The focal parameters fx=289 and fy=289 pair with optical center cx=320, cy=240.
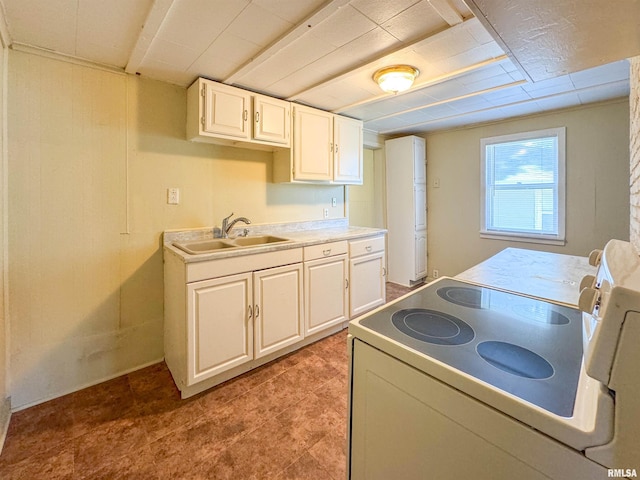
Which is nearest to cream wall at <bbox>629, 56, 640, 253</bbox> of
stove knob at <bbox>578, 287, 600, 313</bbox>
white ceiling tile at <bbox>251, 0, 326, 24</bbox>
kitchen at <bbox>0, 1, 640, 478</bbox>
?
kitchen at <bbox>0, 1, 640, 478</bbox>

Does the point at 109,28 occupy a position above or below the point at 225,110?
above

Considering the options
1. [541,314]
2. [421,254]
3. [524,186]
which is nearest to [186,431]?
[541,314]

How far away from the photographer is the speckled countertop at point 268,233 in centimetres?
194

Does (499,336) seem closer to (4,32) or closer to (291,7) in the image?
(291,7)

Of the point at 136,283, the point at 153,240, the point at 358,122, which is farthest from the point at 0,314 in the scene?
the point at 358,122

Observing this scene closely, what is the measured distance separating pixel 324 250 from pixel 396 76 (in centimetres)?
144

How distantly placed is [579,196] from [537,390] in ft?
10.9

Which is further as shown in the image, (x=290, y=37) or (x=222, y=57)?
(x=222, y=57)

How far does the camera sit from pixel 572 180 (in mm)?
2988

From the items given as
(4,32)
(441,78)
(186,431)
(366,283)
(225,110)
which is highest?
(441,78)

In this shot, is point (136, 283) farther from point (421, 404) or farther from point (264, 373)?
point (421, 404)

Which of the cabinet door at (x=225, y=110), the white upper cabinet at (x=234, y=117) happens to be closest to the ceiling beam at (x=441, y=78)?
the white upper cabinet at (x=234, y=117)

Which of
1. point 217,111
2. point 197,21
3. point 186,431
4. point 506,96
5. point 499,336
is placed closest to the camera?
point 499,336

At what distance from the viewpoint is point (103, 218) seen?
201cm
